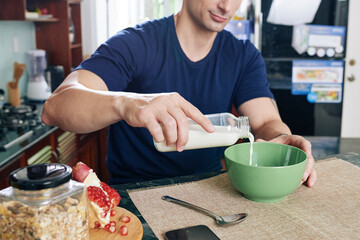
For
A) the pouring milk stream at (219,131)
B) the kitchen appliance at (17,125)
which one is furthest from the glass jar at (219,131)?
the kitchen appliance at (17,125)

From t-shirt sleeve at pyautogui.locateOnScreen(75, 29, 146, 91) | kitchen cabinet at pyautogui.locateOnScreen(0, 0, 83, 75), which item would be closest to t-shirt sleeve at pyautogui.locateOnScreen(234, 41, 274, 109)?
t-shirt sleeve at pyautogui.locateOnScreen(75, 29, 146, 91)

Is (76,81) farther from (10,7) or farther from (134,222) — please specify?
(10,7)

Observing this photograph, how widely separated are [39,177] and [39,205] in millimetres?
49

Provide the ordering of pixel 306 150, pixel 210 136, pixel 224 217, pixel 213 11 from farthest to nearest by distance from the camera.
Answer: pixel 213 11, pixel 306 150, pixel 210 136, pixel 224 217

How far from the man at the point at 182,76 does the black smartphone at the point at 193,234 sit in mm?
520

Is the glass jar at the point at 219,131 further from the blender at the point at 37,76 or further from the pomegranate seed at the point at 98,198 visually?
the blender at the point at 37,76

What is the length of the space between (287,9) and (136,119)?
277 cm

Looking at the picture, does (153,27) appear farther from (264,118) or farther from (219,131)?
(219,131)

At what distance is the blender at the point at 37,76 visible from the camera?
2.75 metres

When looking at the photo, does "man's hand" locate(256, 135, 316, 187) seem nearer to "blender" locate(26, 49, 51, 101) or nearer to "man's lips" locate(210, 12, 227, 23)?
"man's lips" locate(210, 12, 227, 23)

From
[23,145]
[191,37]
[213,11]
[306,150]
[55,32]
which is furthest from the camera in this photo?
[55,32]

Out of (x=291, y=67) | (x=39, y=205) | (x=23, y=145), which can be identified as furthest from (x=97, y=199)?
(x=291, y=67)

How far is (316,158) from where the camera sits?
1.27 m

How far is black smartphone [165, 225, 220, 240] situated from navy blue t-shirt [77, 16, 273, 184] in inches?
24.1
